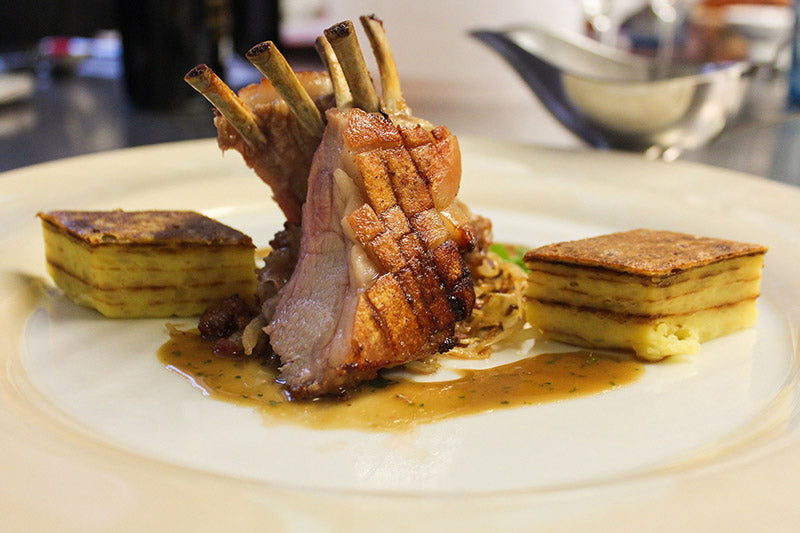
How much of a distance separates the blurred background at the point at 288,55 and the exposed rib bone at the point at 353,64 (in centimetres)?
204

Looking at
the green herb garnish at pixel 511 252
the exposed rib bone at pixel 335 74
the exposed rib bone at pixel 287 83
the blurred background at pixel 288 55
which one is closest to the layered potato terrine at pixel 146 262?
the exposed rib bone at pixel 287 83

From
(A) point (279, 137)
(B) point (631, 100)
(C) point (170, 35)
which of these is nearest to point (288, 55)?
(C) point (170, 35)

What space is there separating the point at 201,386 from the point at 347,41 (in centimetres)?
102

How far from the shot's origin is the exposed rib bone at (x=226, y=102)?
2.12m

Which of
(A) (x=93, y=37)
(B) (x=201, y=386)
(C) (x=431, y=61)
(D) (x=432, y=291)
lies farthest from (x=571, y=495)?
(A) (x=93, y=37)

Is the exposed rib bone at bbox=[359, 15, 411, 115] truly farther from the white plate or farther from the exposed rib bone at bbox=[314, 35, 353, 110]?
the white plate

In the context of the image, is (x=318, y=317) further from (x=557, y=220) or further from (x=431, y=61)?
(x=431, y=61)

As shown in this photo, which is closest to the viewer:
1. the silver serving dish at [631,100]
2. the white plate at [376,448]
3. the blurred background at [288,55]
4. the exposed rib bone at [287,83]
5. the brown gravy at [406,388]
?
the white plate at [376,448]

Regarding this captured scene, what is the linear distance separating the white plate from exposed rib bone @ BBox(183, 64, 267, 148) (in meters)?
0.70

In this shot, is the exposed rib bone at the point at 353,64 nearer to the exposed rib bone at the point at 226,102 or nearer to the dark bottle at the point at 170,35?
the exposed rib bone at the point at 226,102

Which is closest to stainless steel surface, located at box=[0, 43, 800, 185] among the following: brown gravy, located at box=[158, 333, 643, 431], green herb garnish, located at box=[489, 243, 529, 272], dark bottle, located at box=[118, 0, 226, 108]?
dark bottle, located at box=[118, 0, 226, 108]

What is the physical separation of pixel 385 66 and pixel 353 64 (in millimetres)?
221

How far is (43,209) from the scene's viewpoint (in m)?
3.13

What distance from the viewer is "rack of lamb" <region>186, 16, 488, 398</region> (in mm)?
2047
